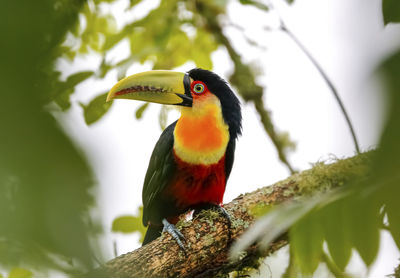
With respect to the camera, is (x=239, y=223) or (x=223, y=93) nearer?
(x=239, y=223)

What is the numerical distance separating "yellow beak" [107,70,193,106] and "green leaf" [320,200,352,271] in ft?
6.86

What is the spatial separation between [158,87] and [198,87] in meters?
0.40

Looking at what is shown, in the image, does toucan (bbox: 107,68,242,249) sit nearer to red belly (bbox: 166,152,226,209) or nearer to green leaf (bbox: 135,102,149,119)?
red belly (bbox: 166,152,226,209)

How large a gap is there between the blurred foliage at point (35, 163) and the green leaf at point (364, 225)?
2.26 ft

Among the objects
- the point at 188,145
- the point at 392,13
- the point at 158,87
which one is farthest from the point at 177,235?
the point at 392,13

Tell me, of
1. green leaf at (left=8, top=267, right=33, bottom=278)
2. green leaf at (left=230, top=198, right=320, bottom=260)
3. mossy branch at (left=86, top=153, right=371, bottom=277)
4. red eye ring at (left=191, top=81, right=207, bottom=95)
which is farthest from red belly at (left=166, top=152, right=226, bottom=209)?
green leaf at (left=8, top=267, right=33, bottom=278)

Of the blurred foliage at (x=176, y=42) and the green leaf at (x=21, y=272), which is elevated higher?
the blurred foliage at (x=176, y=42)

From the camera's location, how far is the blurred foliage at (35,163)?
13.3 inches

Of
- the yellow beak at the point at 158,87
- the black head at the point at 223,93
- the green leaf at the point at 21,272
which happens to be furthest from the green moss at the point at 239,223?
the green leaf at the point at 21,272

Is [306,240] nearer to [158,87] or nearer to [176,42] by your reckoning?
[158,87]

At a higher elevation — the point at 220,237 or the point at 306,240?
the point at 220,237

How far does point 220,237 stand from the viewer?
3.37m

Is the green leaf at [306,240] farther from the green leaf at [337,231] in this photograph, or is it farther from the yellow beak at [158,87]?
the yellow beak at [158,87]

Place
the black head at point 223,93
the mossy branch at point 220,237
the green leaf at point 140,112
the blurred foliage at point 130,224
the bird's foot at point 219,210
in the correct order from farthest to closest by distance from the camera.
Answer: the black head at point 223,93 → the green leaf at point 140,112 → the blurred foliage at point 130,224 → the bird's foot at point 219,210 → the mossy branch at point 220,237
